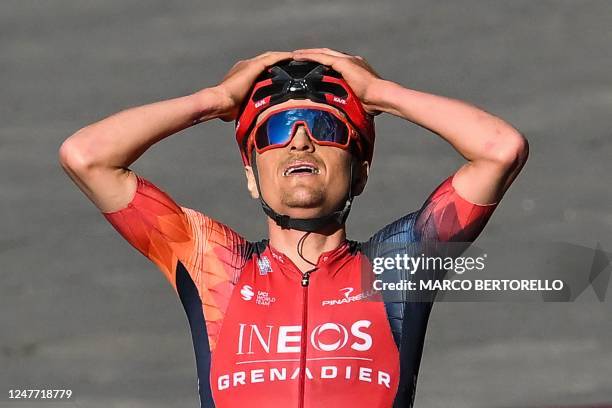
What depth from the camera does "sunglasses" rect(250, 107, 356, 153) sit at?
Answer: 5680 millimetres

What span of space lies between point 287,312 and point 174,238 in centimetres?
48

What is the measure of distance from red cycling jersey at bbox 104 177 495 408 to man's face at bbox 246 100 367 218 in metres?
0.19

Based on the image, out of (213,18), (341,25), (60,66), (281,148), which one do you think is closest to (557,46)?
(341,25)

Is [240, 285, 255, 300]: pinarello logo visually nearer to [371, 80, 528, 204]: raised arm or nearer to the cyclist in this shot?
the cyclist

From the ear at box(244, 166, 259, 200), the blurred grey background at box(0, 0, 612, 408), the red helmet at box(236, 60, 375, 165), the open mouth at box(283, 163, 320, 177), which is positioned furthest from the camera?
the blurred grey background at box(0, 0, 612, 408)

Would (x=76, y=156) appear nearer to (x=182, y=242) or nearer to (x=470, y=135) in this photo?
(x=182, y=242)

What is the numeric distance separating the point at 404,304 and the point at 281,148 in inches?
26.0

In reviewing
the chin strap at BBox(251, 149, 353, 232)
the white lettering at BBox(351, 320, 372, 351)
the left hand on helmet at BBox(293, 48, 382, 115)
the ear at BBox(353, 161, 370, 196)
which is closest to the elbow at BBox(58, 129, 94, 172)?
the chin strap at BBox(251, 149, 353, 232)

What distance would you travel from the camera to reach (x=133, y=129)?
224 inches

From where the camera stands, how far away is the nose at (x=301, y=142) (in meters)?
5.66

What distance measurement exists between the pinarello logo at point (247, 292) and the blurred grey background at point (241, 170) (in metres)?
2.71

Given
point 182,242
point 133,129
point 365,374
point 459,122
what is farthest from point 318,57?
point 365,374

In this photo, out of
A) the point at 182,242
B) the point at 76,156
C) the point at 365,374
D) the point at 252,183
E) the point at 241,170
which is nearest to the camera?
the point at 365,374

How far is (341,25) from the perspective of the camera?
330 inches
